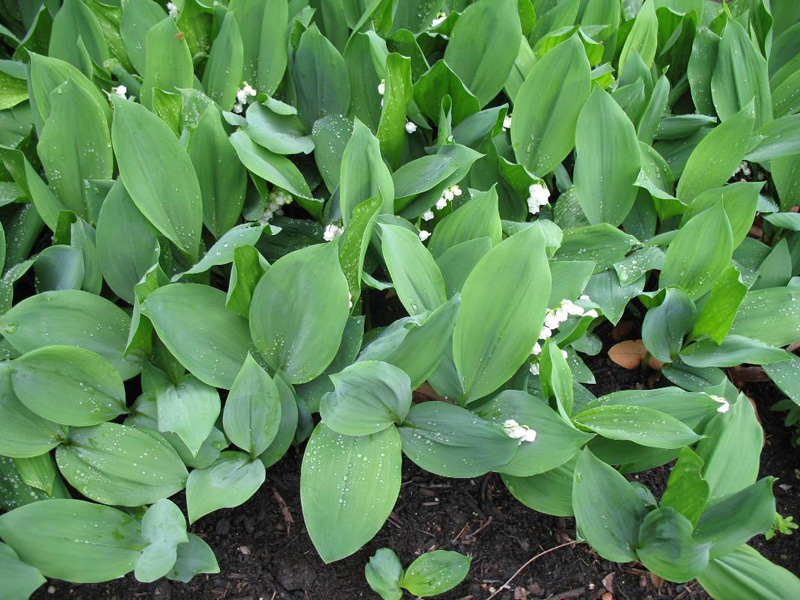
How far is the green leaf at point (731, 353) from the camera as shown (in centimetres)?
164

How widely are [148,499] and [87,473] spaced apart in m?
0.14

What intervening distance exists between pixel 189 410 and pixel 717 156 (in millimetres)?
1454

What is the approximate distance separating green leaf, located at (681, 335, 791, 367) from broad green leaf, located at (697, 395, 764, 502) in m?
0.13

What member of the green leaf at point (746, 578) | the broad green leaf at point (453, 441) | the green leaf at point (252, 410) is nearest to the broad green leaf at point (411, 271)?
the broad green leaf at point (453, 441)

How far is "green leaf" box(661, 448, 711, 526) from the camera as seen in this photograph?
4.48 feet

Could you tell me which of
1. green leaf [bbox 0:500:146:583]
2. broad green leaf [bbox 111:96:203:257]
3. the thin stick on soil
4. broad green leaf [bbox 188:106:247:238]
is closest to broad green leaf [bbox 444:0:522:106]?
broad green leaf [bbox 188:106:247:238]

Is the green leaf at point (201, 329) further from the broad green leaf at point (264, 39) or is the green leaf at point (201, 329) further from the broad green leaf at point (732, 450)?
the broad green leaf at point (732, 450)

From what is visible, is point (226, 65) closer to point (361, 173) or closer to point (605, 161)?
point (361, 173)

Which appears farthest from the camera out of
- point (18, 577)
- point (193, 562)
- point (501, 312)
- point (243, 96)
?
point (243, 96)

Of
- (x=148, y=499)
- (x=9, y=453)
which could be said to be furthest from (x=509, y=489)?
(x=9, y=453)

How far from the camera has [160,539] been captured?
1.37 m

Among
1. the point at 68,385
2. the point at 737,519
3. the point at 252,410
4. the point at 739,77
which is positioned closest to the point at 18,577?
the point at 68,385

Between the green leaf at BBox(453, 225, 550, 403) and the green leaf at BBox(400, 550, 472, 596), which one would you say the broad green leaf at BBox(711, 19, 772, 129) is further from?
the green leaf at BBox(400, 550, 472, 596)

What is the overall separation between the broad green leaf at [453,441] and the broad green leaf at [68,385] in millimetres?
613
